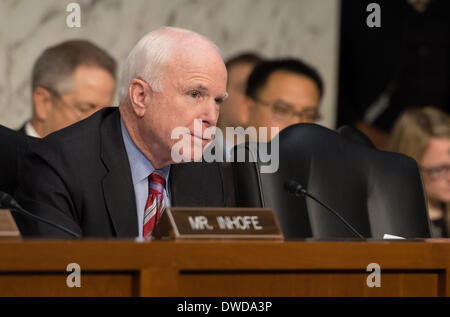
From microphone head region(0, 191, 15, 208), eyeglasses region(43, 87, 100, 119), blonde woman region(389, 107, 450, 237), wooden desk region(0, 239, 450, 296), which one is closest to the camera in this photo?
wooden desk region(0, 239, 450, 296)

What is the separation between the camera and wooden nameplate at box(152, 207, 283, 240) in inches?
60.9

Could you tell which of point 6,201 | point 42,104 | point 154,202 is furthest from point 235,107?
point 6,201

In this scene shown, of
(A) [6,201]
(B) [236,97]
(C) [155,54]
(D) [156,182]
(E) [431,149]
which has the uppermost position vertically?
(B) [236,97]

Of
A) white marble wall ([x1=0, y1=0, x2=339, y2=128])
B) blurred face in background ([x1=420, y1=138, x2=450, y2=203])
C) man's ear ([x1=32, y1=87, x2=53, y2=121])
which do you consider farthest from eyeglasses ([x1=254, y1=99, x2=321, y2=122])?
man's ear ([x1=32, y1=87, x2=53, y2=121])

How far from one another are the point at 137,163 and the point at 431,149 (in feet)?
7.32

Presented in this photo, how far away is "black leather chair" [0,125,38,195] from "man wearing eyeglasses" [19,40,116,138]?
4.53ft

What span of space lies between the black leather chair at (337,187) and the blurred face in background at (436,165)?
1.53m

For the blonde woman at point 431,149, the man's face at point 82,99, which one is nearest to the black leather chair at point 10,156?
the man's face at point 82,99

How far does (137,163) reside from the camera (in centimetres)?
223

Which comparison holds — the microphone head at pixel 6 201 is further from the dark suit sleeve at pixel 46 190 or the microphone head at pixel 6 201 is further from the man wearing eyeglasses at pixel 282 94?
the man wearing eyeglasses at pixel 282 94

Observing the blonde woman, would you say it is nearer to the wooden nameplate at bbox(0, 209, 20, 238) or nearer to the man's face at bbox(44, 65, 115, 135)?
the man's face at bbox(44, 65, 115, 135)

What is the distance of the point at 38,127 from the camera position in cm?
386

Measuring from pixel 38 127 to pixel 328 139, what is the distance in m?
1.75

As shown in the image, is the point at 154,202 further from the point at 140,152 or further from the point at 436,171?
the point at 436,171
